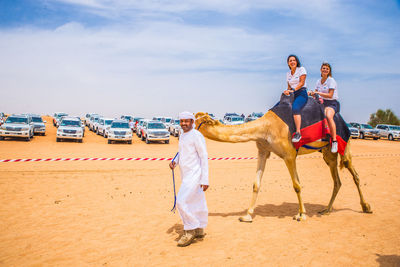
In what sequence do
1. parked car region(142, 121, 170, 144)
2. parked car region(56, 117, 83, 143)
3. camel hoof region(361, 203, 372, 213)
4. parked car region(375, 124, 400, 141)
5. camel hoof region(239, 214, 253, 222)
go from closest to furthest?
camel hoof region(239, 214, 253, 222) < camel hoof region(361, 203, 372, 213) < parked car region(56, 117, 83, 143) < parked car region(142, 121, 170, 144) < parked car region(375, 124, 400, 141)

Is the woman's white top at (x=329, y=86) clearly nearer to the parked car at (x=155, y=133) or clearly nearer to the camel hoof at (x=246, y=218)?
the camel hoof at (x=246, y=218)

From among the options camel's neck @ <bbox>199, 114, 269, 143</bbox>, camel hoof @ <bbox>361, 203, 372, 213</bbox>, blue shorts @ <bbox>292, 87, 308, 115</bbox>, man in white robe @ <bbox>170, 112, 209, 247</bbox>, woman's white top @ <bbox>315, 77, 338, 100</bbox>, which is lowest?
camel hoof @ <bbox>361, 203, 372, 213</bbox>

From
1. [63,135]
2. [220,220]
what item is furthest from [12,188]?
[63,135]

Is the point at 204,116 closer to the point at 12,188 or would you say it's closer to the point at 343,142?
the point at 343,142

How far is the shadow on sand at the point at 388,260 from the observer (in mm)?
4762

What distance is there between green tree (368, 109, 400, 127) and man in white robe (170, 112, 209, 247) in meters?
70.3

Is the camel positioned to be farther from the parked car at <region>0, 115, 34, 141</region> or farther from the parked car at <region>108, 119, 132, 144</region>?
the parked car at <region>0, 115, 34, 141</region>

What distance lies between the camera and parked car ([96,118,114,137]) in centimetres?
3183

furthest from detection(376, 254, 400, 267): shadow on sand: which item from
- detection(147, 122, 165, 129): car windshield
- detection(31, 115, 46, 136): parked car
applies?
A: detection(31, 115, 46, 136): parked car

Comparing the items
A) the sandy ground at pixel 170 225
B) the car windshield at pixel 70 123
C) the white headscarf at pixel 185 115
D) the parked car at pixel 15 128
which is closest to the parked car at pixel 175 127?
the car windshield at pixel 70 123

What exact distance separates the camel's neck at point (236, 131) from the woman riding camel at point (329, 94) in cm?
149

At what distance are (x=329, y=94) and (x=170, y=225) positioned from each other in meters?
4.82

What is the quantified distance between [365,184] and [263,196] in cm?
467

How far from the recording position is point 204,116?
6184mm
